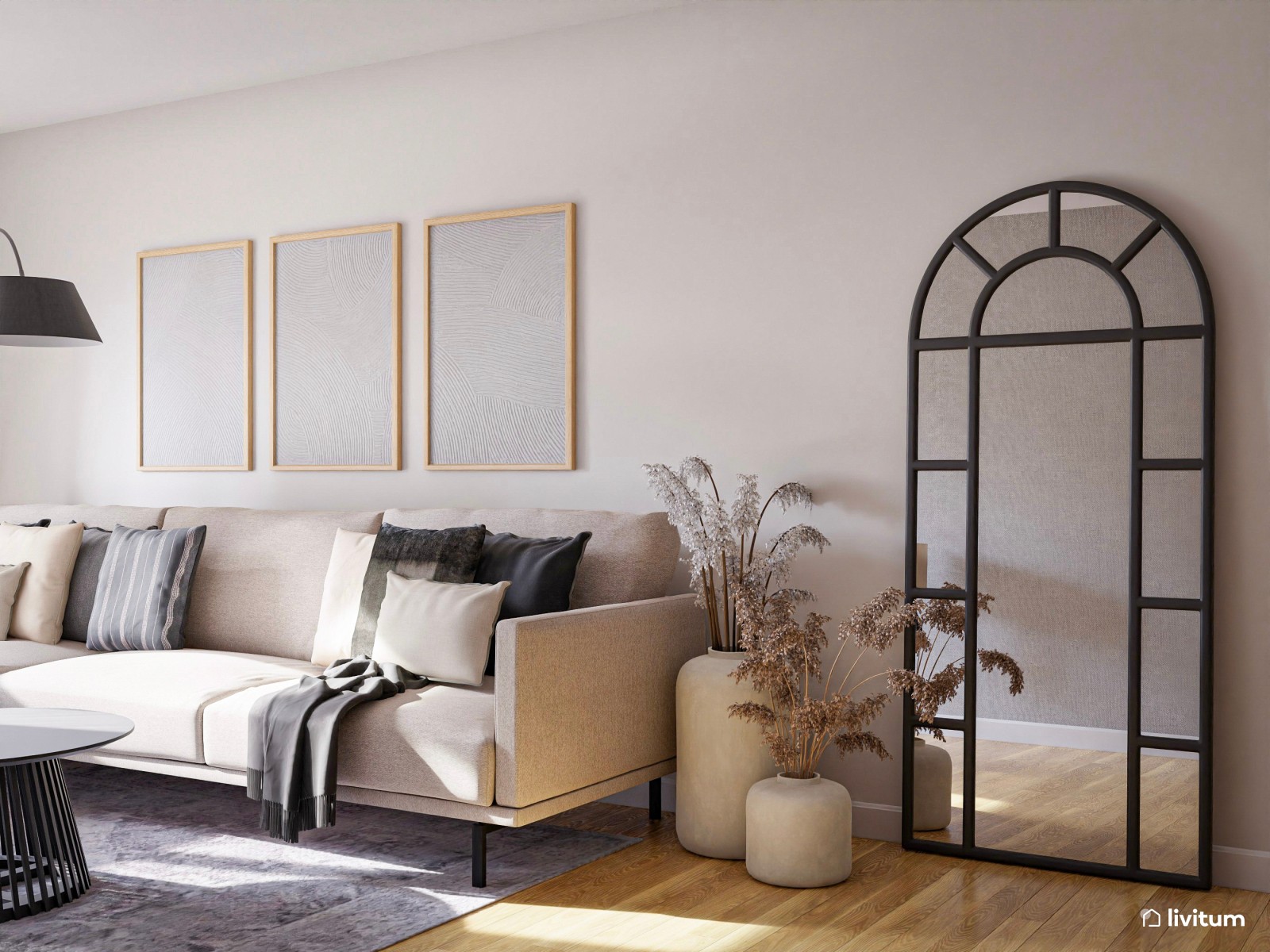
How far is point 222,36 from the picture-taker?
4324 millimetres

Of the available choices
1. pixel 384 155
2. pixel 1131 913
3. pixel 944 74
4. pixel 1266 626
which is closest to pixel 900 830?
pixel 1131 913

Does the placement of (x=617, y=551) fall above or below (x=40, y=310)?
below

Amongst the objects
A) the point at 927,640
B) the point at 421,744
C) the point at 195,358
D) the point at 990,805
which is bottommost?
the point at 990,805

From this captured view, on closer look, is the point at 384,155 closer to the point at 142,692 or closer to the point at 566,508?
the point at 566,508

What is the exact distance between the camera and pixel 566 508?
4.15 m

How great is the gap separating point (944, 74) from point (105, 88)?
11.1 feet

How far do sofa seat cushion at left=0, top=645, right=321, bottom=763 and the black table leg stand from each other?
0.49m

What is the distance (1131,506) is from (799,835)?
4.11 feet

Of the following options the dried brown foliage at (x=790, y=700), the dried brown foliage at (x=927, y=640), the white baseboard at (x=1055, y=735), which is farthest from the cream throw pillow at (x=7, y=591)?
the white baseboard at (x=1055, y=735)

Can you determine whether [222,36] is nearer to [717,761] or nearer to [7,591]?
[7,591]

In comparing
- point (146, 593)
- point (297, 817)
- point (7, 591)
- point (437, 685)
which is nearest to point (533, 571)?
point (437, 685)

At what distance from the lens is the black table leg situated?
2783mm

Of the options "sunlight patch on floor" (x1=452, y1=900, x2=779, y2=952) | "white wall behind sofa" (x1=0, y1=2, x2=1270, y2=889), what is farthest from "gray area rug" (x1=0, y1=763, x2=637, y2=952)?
"white wall behind sofa" (x1=0, y1=2, x2=1270, y2=889)

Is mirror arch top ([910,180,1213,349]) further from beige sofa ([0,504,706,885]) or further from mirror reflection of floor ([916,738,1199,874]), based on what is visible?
mirror reflection of floor ([916,738,1199,874])
